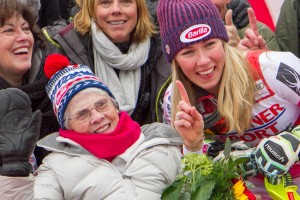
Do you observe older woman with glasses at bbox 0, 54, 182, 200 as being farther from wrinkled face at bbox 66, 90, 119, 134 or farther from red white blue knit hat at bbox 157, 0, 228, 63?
red white blue knit hat at bbox 157, 0, 228, 63

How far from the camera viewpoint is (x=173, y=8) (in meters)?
3.99

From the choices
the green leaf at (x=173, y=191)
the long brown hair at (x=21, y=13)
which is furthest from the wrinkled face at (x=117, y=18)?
the green leaf at (x=173, y=191)

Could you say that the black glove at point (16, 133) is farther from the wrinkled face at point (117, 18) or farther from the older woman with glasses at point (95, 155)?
the wrinkled face at point (117, 18)

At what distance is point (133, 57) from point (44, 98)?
0.66 meters

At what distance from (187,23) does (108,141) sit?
0.87 metres

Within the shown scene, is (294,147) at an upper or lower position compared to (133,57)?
lower

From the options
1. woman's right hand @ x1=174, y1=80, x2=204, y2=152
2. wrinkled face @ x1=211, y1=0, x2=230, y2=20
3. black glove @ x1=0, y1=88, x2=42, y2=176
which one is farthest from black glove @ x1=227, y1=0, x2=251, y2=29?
black glove @ x1=0, y1=88, x2=42, y2=176

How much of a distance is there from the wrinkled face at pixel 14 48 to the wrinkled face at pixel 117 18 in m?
0.56

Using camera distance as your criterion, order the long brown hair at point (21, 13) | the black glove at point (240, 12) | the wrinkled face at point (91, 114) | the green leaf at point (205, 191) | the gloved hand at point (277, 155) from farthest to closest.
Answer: the black glove at point (240, 12) < the long brown hair at point (21, 13) < the wrinkled face at point (91, 114) < the gloved hand at point (277, 155) < the green leaf at point (205, 191)

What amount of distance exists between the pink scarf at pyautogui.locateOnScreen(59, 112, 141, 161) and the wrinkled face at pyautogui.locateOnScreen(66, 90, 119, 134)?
0.17 feet

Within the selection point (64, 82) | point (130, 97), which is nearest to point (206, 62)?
point (64, 82)

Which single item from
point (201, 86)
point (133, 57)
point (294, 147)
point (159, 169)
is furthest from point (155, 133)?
point (133, 57)

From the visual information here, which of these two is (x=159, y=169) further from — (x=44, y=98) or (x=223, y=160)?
(x=44, y=98)

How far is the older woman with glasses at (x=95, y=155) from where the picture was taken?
348cm
